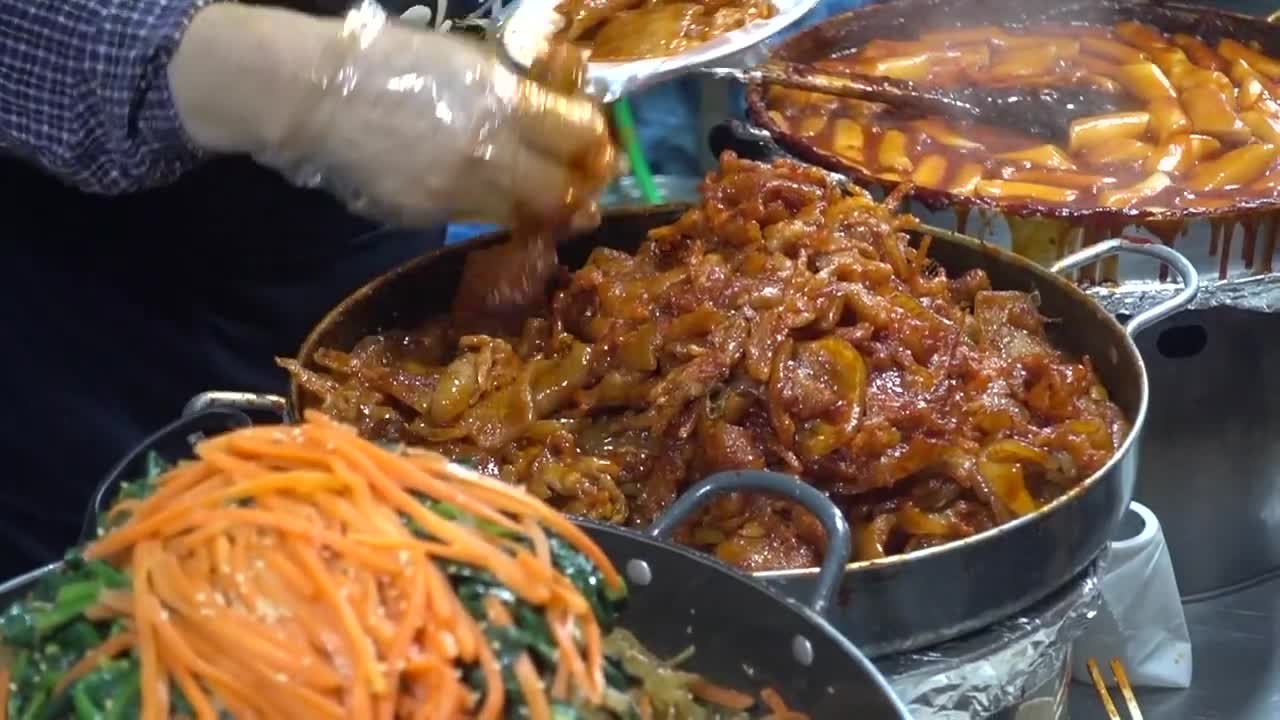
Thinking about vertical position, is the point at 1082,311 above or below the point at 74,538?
above

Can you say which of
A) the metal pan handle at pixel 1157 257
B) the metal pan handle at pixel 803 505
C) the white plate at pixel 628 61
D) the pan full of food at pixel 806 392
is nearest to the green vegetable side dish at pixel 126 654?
the metal pan handle at pixel 803 505

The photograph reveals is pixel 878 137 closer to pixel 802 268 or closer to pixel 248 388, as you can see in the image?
pixel 802 268

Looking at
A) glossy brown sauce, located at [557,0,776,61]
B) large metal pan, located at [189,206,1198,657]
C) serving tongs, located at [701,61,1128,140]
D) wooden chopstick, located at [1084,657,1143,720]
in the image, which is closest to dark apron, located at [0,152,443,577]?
large metal pan, located at [189,206,1198,657]

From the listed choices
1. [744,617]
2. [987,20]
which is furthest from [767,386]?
[987,20]

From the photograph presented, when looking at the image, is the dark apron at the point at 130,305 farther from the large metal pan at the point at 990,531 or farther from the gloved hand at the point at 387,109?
the gloved hand at the point at 387,109

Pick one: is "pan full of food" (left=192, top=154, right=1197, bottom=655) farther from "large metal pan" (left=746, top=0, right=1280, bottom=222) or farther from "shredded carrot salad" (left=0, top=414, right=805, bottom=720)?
"large metal pan" (left=746, top=0, right=1280, bottom=222)

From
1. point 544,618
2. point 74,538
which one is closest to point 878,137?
point 74,538

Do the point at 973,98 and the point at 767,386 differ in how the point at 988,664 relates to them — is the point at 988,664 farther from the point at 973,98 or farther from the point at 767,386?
the point at 973,98
